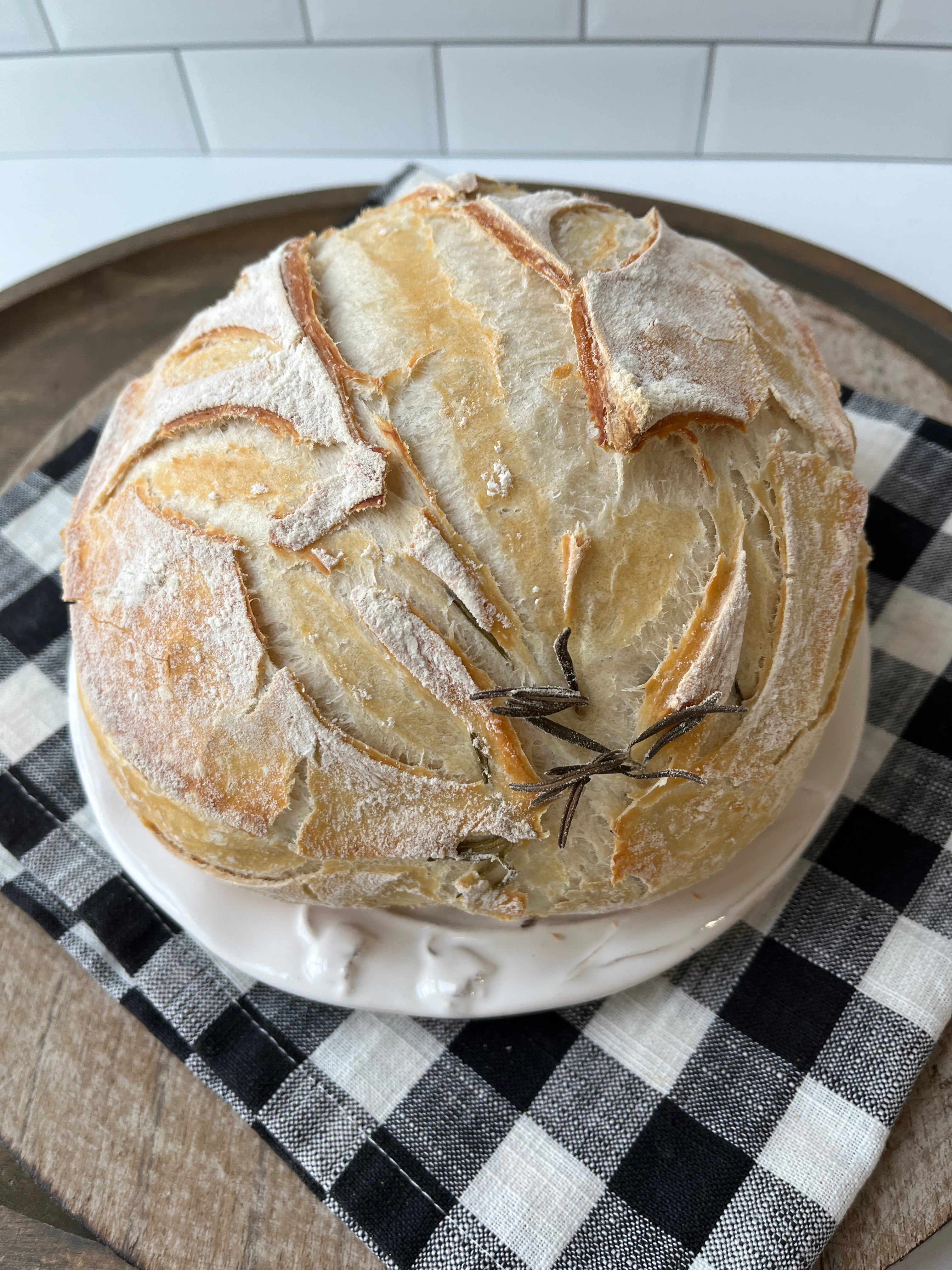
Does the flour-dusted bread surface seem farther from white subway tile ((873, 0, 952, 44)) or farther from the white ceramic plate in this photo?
white subway tile ((873, 0, 952, 44))

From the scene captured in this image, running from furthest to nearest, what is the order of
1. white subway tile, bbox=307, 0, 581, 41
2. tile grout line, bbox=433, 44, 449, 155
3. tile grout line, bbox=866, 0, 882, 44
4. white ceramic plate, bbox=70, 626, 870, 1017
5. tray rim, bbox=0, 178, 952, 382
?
tile grout line, bbox=433, 44, 449, 155 < white subway tile, bbox=307, 0, 581, 41 < tile grout line, bbox=866, 0, 882, 44 < tray rim, bbox=0, 178, 952, 382 < white ceramic plate, bbox=70, 626, 870, 1017

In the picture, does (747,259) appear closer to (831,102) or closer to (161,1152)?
(831,102)

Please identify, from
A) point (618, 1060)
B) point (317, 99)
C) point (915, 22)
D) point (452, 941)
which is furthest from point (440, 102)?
point (618, 1060)

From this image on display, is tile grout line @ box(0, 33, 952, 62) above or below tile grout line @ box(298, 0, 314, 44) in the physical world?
below

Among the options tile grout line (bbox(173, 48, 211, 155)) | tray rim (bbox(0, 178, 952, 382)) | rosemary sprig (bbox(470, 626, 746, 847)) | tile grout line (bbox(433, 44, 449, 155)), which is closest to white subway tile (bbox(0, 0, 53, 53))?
tile grout line (bbox(173, 48, 211, 155))

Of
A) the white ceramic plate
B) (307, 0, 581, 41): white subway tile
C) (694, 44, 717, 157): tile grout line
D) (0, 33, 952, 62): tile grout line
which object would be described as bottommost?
the white ceramic plate

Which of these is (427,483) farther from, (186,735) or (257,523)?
(186,735)

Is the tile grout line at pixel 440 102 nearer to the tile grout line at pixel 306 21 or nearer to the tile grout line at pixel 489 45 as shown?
the tile grout line at pixel 489 45

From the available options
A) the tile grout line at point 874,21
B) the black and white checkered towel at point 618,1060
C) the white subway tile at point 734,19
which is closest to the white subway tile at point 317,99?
the white subway tile at point 734,19
